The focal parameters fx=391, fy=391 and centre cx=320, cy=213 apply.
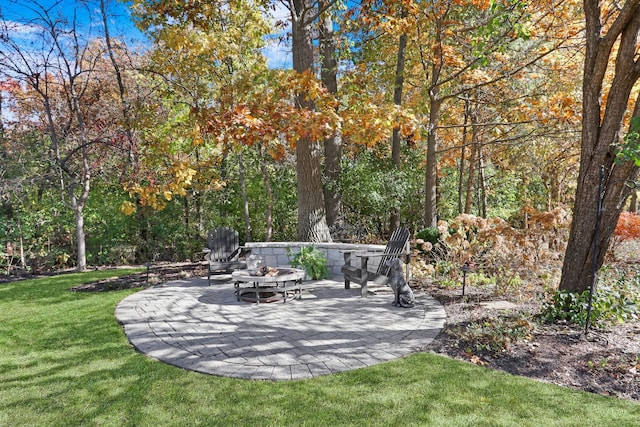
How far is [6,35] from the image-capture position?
7.97 m

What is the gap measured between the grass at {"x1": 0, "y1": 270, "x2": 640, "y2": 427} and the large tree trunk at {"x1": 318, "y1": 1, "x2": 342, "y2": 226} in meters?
6.32

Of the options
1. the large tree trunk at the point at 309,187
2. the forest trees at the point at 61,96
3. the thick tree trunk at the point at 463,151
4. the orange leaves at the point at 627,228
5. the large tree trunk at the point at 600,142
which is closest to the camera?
the large tree trunk at the point at 600,142

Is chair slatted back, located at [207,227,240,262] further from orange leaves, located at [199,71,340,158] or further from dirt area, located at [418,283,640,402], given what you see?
dirt area, located at [418,283,640,402]

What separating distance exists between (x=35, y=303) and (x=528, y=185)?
16631mm

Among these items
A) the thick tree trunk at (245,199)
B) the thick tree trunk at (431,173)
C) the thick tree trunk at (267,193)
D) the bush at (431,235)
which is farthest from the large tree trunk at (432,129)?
the thick tree trunk at (245,199)

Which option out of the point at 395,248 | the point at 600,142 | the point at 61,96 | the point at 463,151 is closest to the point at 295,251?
the point at 395,248

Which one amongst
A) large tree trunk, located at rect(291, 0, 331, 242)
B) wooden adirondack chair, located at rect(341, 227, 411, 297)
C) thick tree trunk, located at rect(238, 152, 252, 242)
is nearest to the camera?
wooden adirondack chair, located at rect(341, 227, 411, 297)

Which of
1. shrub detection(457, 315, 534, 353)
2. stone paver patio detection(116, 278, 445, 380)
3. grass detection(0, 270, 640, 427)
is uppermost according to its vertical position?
shrub detection(457, 315, 534, 353)

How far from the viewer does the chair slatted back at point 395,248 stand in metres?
5.72

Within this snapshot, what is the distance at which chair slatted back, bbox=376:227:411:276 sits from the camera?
5719 millimetres

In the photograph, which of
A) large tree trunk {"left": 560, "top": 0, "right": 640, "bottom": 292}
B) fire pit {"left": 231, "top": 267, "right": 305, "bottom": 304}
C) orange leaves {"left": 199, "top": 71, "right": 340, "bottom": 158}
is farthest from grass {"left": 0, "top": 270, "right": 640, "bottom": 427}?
orange leaves {"left": 199, "top": 71, "right": 340, "bottom": 158}

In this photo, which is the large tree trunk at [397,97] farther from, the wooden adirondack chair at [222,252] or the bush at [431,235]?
the wooden adirondack chair at [222,252]

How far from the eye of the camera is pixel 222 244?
7051 millimetres

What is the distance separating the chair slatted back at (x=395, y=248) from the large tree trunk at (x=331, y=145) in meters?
3.46
